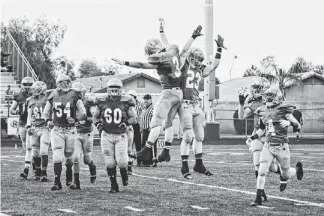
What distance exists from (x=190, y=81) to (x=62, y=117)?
8.63ft

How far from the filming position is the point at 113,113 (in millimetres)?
13500

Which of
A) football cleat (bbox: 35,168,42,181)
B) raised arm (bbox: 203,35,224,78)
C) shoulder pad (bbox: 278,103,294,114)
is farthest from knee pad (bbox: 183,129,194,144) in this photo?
football cleat (bbox: 35,168,42,181)

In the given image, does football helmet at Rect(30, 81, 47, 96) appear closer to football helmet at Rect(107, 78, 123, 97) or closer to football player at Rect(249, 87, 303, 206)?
football helmet at Rect(107, 78, 123, 97)

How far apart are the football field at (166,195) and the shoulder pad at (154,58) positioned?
2.27 metres

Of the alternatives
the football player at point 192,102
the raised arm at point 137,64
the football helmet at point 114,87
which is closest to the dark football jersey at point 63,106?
the football helmet at point 114,87

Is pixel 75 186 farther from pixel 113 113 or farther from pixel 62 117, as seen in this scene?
pixel 113 113

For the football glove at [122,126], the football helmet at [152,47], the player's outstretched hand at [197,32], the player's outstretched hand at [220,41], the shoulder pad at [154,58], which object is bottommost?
the football glove at [122,126]

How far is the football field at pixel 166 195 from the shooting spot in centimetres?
1098

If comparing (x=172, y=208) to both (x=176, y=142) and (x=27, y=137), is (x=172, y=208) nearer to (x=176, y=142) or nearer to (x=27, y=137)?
(x=27, y=137)

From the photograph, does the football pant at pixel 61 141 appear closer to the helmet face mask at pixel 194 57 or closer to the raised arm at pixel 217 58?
the helmet face mask at pixel 194 57

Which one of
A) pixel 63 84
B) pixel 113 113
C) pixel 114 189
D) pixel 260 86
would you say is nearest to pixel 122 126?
pixel 113 113

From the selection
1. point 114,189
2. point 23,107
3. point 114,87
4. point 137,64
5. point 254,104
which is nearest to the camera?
point 137,64

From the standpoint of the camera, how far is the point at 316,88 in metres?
54.1

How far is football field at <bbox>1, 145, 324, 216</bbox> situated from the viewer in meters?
11.0
